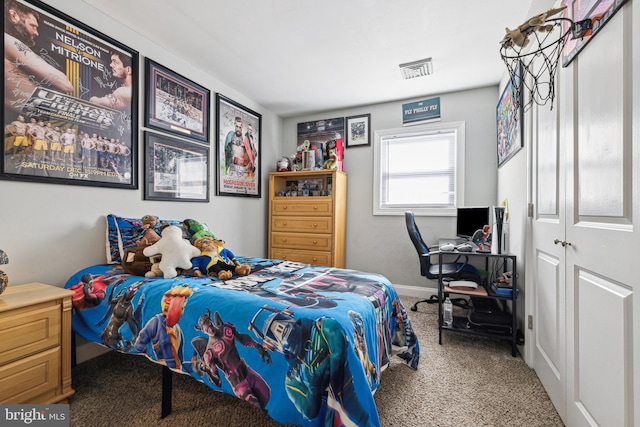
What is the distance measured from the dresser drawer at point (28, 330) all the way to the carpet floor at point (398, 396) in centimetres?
42

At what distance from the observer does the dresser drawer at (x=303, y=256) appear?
3639 millimetres

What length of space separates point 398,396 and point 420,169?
2.83 meters

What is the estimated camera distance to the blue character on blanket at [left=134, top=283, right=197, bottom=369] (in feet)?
4.81

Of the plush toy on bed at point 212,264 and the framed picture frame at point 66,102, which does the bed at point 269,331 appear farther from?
the framed picture frame at point 66,102

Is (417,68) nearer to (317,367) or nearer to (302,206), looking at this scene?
(302,206)

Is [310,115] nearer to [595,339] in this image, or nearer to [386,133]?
[386,133]

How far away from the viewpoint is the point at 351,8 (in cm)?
204

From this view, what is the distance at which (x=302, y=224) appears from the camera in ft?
12.4

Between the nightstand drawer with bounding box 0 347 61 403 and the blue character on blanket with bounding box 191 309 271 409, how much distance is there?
0.86 metres

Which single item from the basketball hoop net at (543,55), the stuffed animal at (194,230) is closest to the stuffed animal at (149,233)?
the stuffed animal at (194,230)

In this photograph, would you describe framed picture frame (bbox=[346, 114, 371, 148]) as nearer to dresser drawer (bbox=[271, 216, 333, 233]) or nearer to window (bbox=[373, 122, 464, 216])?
window (bbox=[373, 122, 464, 216])

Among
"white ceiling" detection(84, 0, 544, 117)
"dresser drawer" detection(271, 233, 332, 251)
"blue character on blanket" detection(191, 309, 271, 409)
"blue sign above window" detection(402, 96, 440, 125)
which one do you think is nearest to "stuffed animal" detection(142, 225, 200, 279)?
"blue character on blanket" detection(191, 309, 271, 409)

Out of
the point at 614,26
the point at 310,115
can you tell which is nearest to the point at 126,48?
the point at 310,115

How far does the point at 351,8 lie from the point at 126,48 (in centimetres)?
188
